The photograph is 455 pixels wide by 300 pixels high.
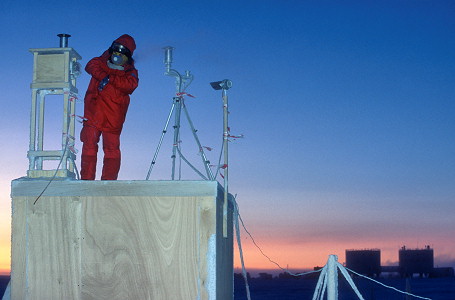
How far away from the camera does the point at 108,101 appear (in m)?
8.04

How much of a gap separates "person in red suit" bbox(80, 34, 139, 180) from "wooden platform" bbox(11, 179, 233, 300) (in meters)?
1.44

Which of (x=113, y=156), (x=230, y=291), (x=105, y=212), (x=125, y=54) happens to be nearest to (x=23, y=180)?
(x=105, y=212)

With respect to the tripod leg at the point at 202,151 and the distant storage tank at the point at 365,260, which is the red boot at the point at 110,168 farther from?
the distant storage tank at the point at 365,260

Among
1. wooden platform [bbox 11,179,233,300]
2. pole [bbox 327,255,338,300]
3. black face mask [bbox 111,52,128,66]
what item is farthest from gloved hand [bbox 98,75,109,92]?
pole [bbox 327,255,338,300]

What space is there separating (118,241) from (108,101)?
7.29 feet

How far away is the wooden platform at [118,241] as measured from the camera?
252 inches

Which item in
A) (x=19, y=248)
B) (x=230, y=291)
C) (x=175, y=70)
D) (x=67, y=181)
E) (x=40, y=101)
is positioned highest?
(x=175, y=70)

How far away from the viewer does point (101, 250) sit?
257 inches

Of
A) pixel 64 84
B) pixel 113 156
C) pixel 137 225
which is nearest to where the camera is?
pixel 137 225

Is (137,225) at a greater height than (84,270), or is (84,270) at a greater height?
(137,225)

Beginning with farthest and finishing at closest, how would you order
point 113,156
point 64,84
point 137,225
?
point 113,156 < point 64,84 < point 137,225

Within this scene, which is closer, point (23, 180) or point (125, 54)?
point (23, 180)

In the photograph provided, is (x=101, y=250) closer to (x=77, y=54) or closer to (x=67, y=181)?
(x=67, y=181)

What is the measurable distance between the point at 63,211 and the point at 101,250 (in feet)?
1.95
